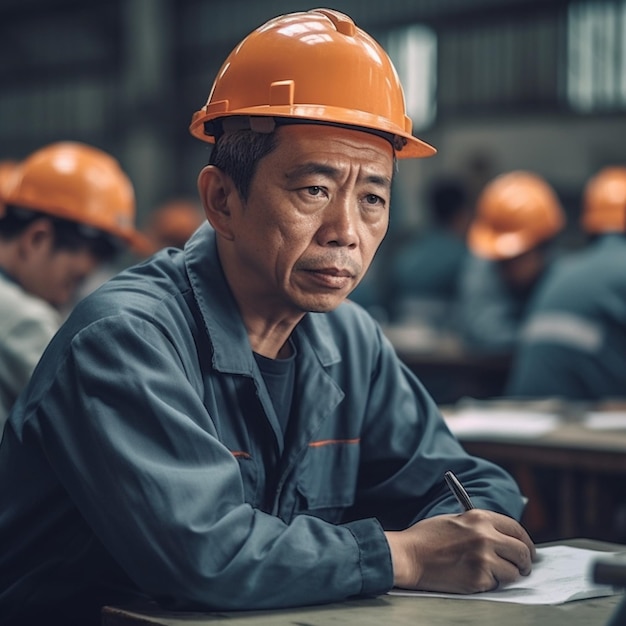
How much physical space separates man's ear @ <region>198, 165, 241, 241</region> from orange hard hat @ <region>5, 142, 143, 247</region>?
5.20 ft

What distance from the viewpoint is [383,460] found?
2.28 meters

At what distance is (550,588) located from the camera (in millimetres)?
1849

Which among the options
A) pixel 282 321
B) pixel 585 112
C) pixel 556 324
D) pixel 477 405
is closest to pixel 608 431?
pixel 477 405

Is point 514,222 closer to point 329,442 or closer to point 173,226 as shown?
point 173,226

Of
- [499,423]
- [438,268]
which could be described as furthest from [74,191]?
[438,268]

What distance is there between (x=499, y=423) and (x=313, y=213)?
2116mm

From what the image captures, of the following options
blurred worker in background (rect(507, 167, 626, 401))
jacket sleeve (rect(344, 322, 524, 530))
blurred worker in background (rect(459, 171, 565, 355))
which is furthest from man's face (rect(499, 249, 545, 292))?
jacket sleeve (rect(344, 322, 524, 530))

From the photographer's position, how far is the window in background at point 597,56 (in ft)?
30.0

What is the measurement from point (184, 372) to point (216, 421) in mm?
132

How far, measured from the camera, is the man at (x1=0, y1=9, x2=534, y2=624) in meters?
1.72

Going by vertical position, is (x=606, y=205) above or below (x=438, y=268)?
above

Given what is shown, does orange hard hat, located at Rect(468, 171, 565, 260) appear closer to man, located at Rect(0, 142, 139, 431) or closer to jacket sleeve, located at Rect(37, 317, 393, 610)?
man, located at Rect(0, 142, 139, 431)

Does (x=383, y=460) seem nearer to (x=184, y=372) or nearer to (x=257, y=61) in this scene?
(x=184, y=372)

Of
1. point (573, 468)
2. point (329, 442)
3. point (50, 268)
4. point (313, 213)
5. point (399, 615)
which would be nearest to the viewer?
point (399, 615)
